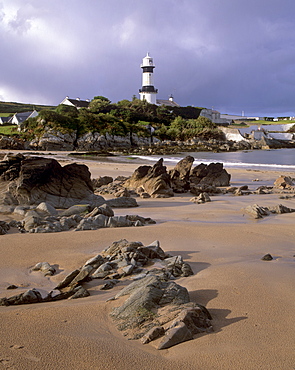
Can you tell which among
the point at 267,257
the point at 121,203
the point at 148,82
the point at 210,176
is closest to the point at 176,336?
the point at 267,257

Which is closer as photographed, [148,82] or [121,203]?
[121,203]

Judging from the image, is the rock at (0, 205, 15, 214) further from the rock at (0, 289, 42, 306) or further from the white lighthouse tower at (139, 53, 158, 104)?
the white lighthouse tower at (139, 53, 158, 104)

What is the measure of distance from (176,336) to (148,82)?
106 m

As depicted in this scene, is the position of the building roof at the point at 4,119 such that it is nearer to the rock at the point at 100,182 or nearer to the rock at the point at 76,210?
the rock at the point at 100,182

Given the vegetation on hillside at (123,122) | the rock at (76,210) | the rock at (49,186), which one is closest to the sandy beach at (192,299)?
the rock at (76,210)

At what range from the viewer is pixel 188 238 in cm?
652

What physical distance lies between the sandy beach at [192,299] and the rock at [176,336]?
0.05m

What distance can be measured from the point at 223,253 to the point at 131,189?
8.52 meters

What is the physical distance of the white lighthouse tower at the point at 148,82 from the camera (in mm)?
104150

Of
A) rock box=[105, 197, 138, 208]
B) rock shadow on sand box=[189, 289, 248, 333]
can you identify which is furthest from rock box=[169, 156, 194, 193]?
rock shadow on sand box=[189, 289, 248, 333]

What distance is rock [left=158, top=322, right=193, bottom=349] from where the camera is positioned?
2857 mm

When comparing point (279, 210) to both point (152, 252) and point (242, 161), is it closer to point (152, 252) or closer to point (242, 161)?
point (152, 252)

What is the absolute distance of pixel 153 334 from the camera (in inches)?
117

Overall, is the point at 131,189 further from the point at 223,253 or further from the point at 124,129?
the point at 124,129
